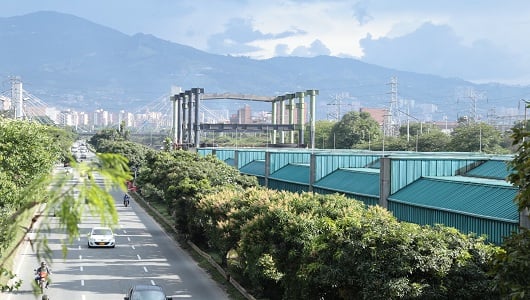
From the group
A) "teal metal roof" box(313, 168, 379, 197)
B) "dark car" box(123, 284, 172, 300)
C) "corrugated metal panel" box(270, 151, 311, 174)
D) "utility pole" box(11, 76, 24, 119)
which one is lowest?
"dark car" box(123, 284, 172, 300)

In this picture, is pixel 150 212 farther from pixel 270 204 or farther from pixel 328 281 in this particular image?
pixel 328 281

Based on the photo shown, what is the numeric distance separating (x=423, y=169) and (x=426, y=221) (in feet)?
22.1

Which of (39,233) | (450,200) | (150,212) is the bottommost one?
(150,212)

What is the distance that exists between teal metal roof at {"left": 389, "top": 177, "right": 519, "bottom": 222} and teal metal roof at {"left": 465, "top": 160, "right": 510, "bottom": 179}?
3368mm

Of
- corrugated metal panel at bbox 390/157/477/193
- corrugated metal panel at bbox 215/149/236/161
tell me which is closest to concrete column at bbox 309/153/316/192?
corrugated metal panel at bbox 390/157/477/193

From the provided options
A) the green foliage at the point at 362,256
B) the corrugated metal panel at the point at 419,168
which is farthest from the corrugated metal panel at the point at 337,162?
the green foliage at the point at 362,256

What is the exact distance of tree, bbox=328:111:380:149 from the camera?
376 feet

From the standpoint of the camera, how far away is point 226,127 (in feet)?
284

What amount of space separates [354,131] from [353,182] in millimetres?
71788

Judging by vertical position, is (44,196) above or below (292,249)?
above

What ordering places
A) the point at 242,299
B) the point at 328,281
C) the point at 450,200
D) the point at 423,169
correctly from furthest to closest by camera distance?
1. the point at 423,169
2. the point at 450,200
3. the point at 242,299
4. the point at 328,281

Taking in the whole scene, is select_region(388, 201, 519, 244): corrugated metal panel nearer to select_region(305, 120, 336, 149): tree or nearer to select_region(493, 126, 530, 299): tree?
select_region(493, 126, 530, 299): tree

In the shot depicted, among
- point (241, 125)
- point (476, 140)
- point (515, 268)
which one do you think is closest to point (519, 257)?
point (515, 268)

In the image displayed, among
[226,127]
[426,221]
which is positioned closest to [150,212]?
[226,127]
